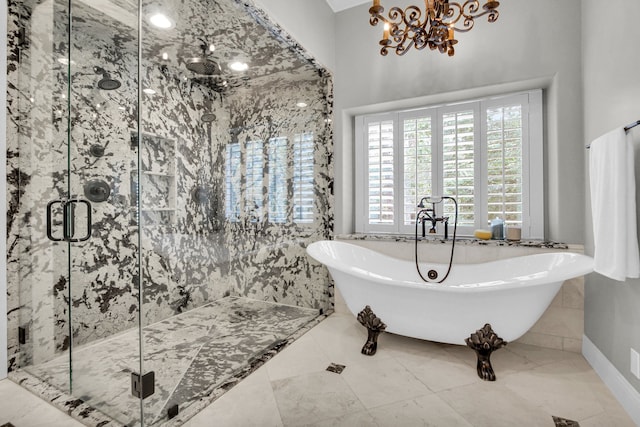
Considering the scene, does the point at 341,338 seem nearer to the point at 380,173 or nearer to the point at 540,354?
the point at 540,354

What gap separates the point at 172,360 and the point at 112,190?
951 millimetres

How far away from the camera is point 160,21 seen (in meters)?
1.63

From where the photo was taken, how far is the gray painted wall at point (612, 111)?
154cm

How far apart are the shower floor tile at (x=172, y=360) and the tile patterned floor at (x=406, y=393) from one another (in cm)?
13

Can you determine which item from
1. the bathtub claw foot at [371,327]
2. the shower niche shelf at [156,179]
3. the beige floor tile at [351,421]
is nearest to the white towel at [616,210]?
the bathtub claw foot at [371,327]

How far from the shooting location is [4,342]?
73.0 inches

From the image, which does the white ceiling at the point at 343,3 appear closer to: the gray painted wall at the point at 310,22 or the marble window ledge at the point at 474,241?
the gray painted wall at the point at 310,22

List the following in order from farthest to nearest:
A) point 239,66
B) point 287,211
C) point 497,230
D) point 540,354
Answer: point 287,211
point 497,230
point 239,66
point 540,354

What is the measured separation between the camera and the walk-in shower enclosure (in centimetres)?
152

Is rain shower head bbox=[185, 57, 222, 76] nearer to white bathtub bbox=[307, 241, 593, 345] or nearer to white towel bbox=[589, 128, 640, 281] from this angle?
white bathtub bbox=[307, 241, 593, 345]

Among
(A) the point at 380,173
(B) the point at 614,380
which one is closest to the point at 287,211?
(A) the point at 380,173

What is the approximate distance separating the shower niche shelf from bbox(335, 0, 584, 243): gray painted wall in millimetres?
1640

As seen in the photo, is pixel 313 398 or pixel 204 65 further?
pixel 204 65

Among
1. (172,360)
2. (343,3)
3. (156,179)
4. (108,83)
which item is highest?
(343,3)
